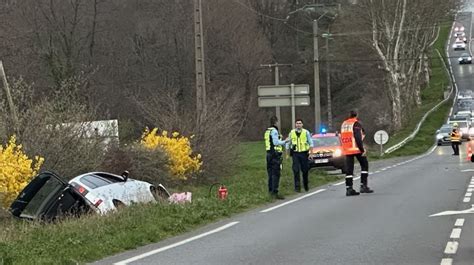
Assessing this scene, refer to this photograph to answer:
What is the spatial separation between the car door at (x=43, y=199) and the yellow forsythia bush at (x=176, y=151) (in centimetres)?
982

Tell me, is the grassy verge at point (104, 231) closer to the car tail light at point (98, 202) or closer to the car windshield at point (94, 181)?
the car tail light at point (98, 202)

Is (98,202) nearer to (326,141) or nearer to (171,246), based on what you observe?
(171,246)

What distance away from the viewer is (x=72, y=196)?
15.7 meters

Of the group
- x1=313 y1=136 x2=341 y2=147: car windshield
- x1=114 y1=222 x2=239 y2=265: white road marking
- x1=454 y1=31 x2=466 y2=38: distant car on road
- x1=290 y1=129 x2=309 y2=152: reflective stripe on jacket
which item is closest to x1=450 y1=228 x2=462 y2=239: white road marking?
x1=114 y1=222 x2=239 y2=265: white road marking

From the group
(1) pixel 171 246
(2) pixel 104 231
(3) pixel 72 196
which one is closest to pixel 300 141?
(3) pixel 72 196

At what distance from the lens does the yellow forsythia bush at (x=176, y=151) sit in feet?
83.6

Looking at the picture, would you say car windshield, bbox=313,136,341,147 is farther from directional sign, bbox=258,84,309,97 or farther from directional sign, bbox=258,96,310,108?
directional sign, bbox=258,84,309,97

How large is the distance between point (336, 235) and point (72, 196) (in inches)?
224

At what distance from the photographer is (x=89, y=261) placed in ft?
35.3

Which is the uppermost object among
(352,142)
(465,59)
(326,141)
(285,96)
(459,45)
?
(459,45)

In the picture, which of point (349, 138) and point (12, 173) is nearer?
point (12, 173)

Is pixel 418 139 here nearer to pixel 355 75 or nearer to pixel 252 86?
pixel 252 86

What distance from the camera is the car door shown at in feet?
48.9

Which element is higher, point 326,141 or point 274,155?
point 274,155
